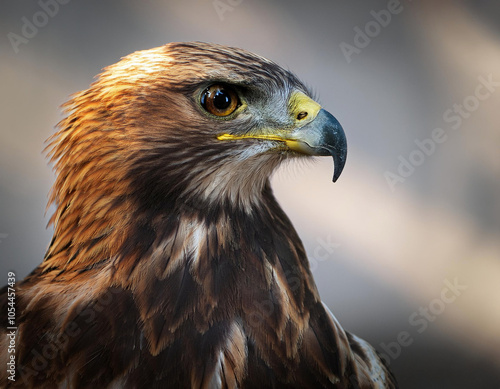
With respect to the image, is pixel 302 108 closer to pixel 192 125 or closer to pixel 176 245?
pixel 192 125


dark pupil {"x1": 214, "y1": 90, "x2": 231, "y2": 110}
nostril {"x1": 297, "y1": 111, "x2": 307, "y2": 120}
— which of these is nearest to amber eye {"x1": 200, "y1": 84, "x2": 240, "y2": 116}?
dark pupil {"x1": 214, "y1": 90, "x2": 231, "y2": 110}

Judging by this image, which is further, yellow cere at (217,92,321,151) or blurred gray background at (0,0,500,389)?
blurred gray background at (0,0,500,389)

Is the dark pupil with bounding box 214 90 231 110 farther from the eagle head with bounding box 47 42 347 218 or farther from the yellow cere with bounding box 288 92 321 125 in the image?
the yellow cere with bounding box 288 92 321 125

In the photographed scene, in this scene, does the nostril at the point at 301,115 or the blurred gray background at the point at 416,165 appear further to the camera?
the blurred gray background at the point at 416,165

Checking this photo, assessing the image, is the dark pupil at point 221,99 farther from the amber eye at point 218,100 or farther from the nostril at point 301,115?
the nostril at point 301,115

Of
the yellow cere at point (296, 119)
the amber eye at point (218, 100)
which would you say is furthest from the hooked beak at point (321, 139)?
the amber eye at point (218, 100)

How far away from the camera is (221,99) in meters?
0.77

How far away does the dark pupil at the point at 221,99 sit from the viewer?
2.51 feet

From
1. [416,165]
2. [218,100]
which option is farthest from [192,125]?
[416,165]

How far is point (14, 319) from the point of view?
79 cm

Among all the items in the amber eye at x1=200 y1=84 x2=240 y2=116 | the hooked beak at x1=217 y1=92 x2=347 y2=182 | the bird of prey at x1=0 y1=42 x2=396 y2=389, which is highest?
the hooked beak at x1=217 y1=92 x2=347 y2=182

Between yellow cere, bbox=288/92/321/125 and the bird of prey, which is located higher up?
yellow cere, bbox=288/92/321/125

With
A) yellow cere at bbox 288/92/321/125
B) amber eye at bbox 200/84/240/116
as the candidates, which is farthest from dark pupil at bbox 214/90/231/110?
yellow cere at bbox 288/92/321/125

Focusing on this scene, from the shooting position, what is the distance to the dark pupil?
0.76 meters
